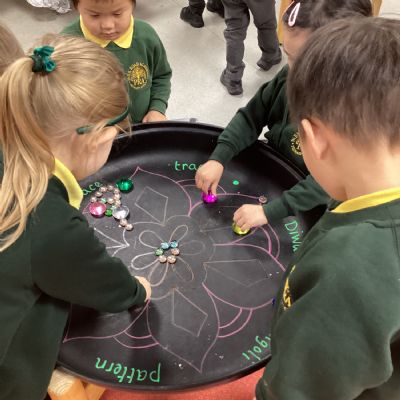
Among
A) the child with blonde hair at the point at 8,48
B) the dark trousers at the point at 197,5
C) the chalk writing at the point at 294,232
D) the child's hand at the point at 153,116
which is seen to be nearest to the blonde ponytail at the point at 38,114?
the child with blonde hair at the point at 8,48

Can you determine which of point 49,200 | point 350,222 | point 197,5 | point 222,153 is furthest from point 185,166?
point 197,5

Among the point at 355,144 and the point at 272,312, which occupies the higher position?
the point at 355,144

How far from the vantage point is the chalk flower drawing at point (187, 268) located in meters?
0.71

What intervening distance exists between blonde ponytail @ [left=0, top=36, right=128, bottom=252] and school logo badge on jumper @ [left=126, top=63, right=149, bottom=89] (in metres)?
0.52

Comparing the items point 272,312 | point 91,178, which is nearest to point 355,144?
point 272,312

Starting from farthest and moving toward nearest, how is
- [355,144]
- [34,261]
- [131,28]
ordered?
[131,28] < [34,261] < [355,144]

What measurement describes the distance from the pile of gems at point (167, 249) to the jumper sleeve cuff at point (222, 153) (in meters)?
0.22

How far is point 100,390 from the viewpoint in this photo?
2.79 ft

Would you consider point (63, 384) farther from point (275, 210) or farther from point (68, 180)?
point (275, 210)

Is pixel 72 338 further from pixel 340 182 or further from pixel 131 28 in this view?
pixel 131 28

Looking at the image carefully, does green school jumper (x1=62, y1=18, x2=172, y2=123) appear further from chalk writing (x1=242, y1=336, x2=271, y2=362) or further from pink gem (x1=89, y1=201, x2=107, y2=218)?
chalk writing (x1=242, y1=336, x2=271, y2=362)

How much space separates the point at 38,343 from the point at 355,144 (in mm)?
524

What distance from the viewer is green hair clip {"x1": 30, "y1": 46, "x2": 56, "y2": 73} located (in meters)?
0.55

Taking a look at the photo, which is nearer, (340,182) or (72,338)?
(340,182)
